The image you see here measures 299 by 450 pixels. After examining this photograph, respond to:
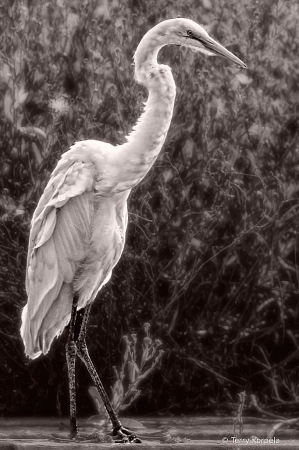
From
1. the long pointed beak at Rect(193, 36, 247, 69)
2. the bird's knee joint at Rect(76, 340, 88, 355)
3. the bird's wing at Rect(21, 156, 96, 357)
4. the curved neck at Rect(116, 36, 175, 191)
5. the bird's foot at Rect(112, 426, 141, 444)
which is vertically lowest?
the bird's foot at Rect(112, 426, 141, 444)

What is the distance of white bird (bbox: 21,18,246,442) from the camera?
2.20 m

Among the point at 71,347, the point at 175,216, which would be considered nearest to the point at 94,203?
the point at 71,347

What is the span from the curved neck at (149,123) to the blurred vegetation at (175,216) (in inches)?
31.0

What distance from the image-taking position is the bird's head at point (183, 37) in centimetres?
224

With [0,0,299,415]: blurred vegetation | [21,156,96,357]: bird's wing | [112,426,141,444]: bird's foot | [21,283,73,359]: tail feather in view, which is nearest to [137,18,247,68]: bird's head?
[21,156,96,357]: bird's wing

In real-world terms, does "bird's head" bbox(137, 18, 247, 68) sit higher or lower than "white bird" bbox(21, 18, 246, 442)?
higher

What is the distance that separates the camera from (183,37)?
7.44 feet

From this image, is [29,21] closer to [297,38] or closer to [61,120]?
[61,120]

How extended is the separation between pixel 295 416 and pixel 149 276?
0.70 m

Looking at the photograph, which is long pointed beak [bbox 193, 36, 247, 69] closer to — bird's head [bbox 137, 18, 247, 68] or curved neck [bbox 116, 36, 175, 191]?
bird's head [bbox 137, 18, 247, 68]

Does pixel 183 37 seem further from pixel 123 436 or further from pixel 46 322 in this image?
pixel 123 436

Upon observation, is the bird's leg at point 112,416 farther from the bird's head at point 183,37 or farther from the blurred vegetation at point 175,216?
the bird's head at point 183,37

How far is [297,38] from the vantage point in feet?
10.2

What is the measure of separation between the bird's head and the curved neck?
A: 0.03 m
